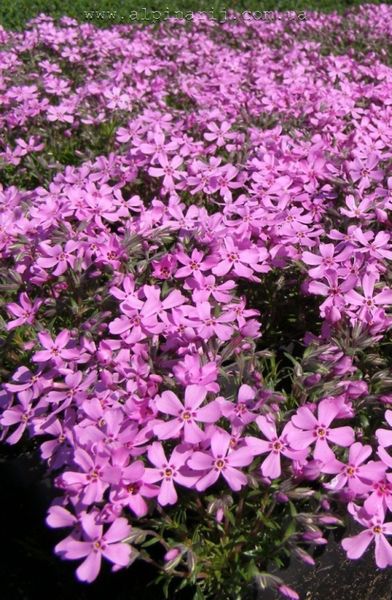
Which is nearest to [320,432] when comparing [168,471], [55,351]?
[168,471]

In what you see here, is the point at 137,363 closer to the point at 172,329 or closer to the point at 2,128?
the point at 172,329

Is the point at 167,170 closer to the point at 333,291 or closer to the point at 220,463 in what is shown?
the point at 333,291

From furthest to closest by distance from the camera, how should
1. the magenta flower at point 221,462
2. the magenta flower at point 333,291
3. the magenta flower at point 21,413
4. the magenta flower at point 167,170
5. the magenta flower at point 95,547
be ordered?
1. the magenta flower at point 167,170
2. the magenta flower at point 333,291
3. the magenta flower at point 21,413
4. the magenta flower at point 221,462
5. the magenta flower at point 95,547

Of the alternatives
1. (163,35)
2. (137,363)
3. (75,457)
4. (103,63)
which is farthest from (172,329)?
(163,35)

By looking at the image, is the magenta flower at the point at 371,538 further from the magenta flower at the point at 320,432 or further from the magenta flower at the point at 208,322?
the magenta flower at the point at 208,322

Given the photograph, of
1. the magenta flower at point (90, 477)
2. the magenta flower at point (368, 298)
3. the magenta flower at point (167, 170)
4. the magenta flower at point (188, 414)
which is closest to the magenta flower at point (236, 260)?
the magenta flower at point (368, 298)

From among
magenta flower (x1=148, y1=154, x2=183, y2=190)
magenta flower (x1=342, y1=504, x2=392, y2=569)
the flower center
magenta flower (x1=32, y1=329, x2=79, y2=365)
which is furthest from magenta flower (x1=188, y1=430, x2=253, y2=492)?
magenta flower (x1=148, y1=154, x2=183, y2=190)
